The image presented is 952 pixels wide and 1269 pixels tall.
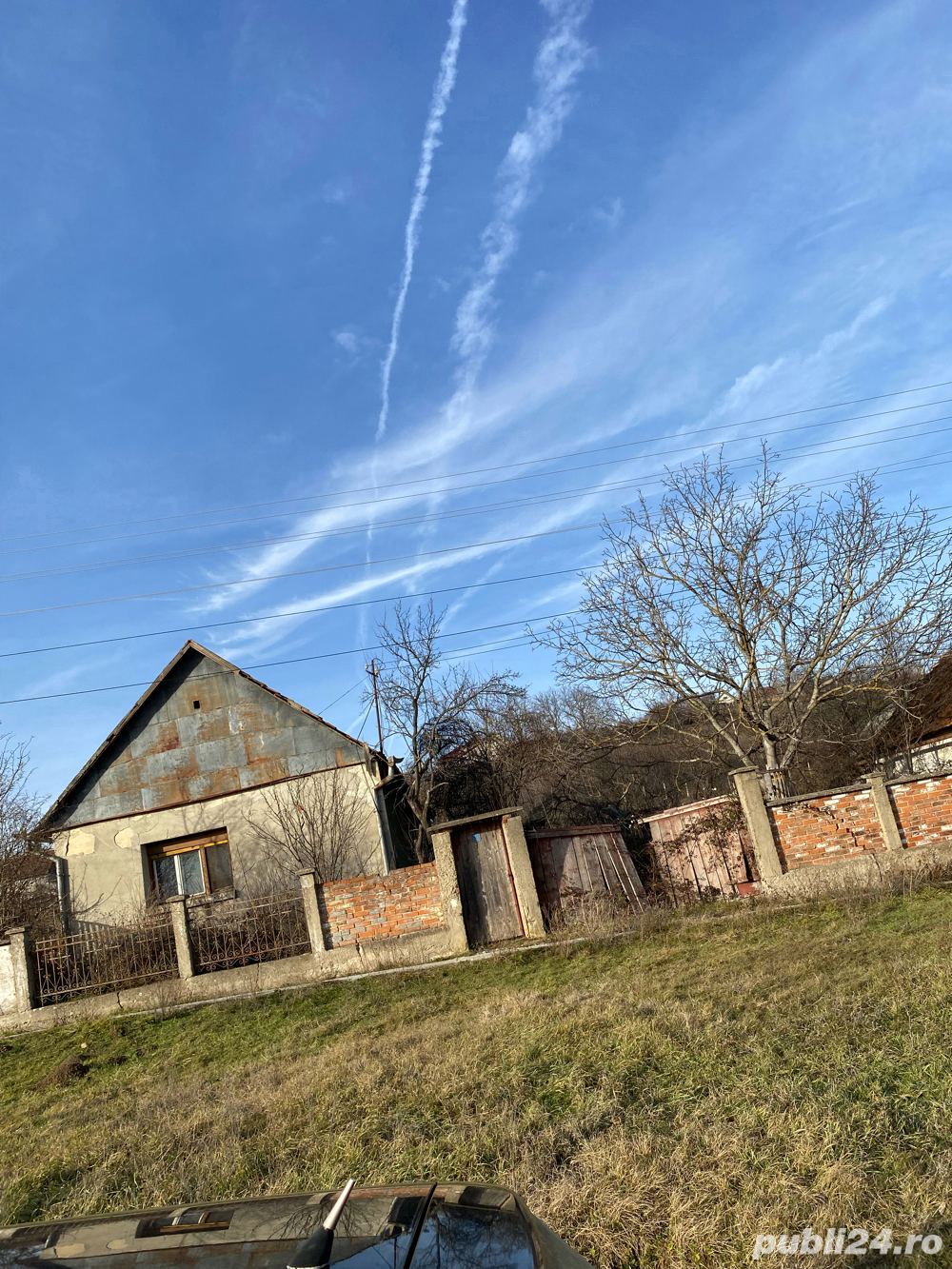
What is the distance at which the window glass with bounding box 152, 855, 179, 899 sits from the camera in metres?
16.5

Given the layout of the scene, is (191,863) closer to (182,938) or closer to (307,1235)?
(182,938)

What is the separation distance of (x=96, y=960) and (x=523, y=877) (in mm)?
6615

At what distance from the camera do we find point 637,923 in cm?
1099

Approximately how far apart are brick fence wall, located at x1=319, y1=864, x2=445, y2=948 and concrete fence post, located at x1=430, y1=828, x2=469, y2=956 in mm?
123

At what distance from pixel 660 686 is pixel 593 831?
495cm

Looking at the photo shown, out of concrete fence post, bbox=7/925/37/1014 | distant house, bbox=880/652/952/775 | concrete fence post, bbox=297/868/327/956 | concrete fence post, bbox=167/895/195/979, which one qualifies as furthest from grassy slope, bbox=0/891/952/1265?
distant house, bbox=880/652/952/775

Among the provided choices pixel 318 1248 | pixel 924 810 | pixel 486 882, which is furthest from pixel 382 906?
pixel 318 1248

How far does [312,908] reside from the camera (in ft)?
38.6

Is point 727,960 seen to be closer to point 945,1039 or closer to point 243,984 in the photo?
point 945,1039

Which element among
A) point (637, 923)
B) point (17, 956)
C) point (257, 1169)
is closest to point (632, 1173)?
point (257, 1169)

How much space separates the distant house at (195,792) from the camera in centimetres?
1631

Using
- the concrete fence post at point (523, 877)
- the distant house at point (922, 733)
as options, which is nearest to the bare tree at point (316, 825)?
the concrete fence post at point (523, 877)

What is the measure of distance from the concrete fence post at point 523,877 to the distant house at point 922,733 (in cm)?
1230

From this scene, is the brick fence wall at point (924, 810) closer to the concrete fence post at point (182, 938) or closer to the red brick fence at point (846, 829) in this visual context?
the red brick fence at point (846, 829)
